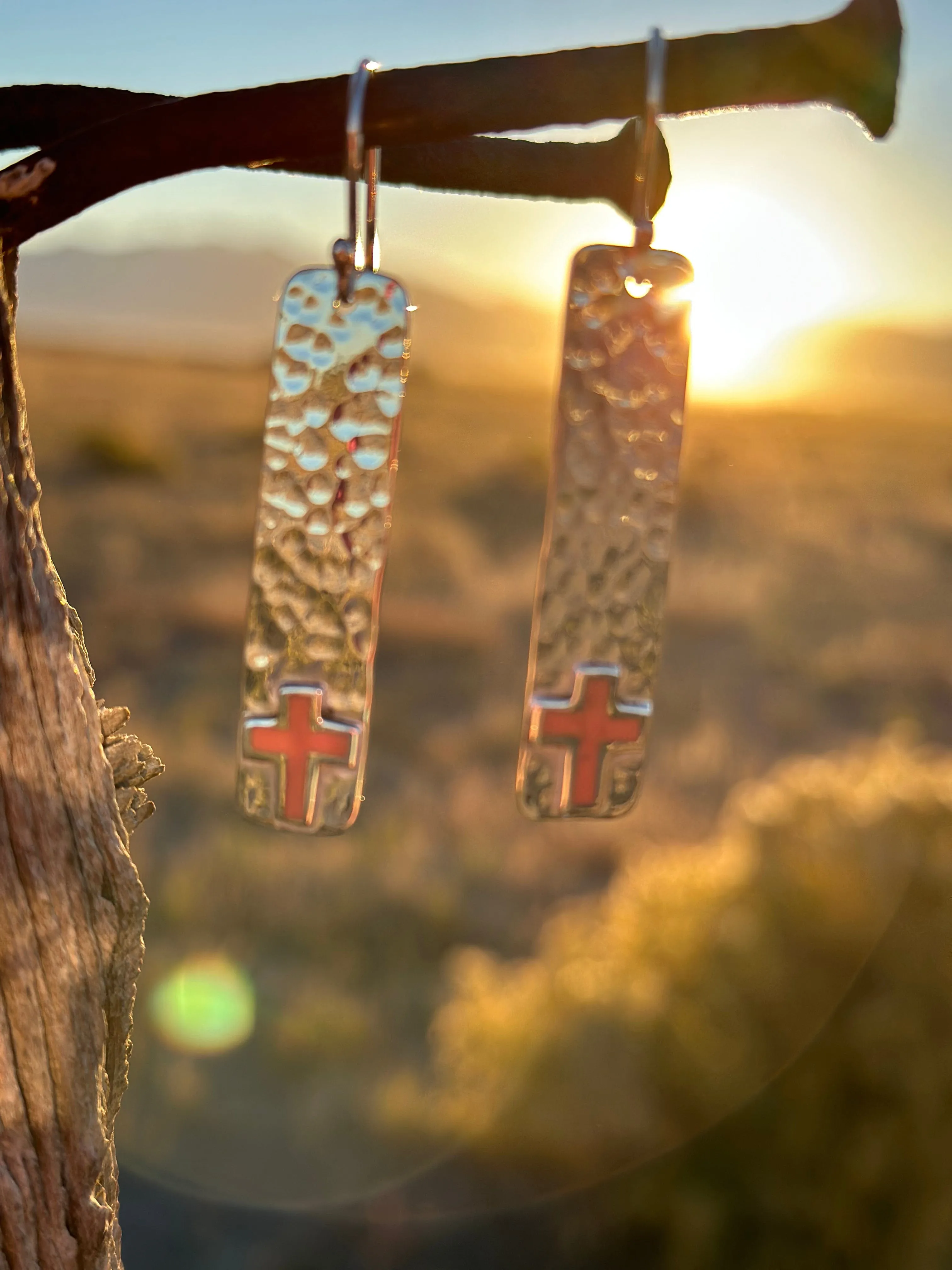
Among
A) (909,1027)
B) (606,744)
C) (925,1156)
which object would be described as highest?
(606,744)

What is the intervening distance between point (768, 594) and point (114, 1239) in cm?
1956

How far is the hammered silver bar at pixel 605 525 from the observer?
1.13m

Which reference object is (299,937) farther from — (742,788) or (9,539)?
Result: (9,539)

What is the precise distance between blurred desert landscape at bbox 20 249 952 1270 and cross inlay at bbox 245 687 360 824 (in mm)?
2475

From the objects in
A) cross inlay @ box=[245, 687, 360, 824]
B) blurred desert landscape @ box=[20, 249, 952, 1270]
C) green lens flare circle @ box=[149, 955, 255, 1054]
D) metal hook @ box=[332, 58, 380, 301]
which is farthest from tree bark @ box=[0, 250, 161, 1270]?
green lens flare circle @ box=[149, 955, 255, 1054]

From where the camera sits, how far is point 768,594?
1984 cm

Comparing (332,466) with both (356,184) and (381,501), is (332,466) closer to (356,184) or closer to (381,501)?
(381,501)

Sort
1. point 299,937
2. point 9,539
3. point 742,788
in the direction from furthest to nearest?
1. point 742,788
2. point 299,937
3. point 9,539

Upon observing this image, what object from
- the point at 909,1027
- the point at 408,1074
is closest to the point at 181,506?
the point at 408,1074

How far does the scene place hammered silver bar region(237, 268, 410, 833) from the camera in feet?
3.67

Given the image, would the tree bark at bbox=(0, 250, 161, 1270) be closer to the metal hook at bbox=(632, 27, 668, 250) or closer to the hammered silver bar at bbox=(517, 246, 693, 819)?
the hammered silver bar at bbox=(517, 246, 693, 819)

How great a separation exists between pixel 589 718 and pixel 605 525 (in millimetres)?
213

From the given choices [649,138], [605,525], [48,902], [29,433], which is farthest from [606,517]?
[48,902]

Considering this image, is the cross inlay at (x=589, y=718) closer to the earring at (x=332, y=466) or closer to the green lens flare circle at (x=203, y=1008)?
the earring at (x=332, y=466)
